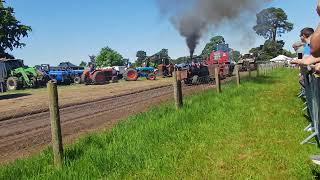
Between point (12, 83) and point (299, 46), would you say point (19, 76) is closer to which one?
point (12, 83)

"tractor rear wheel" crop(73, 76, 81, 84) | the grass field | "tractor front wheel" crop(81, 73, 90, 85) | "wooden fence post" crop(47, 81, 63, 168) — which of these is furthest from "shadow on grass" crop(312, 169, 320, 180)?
"tractor rear wheel" crop(73, 76, 81, 84)

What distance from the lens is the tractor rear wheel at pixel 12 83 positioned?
122 feet

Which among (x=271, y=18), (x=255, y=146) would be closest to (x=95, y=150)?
(x=255, y=146)

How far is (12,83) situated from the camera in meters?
37.2

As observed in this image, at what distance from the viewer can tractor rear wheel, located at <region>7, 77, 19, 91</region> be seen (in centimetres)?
3712

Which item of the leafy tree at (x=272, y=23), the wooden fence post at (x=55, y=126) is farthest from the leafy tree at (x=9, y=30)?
the leafy tree at (x=272, y=23)

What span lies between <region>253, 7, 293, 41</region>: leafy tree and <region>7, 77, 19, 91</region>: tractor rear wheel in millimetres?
113368

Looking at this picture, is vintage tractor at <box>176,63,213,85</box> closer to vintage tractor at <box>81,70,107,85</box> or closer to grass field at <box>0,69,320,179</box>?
vintage tractor at <box>81,70,107,85</box>

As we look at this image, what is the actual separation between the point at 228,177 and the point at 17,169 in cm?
313

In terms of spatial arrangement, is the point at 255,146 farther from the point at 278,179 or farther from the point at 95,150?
the point at 95,150

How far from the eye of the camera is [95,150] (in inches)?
309

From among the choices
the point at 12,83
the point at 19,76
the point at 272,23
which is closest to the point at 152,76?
the point at 19,76

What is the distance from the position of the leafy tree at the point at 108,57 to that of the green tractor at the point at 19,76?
2421 inches

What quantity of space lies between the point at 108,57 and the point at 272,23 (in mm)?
61216
